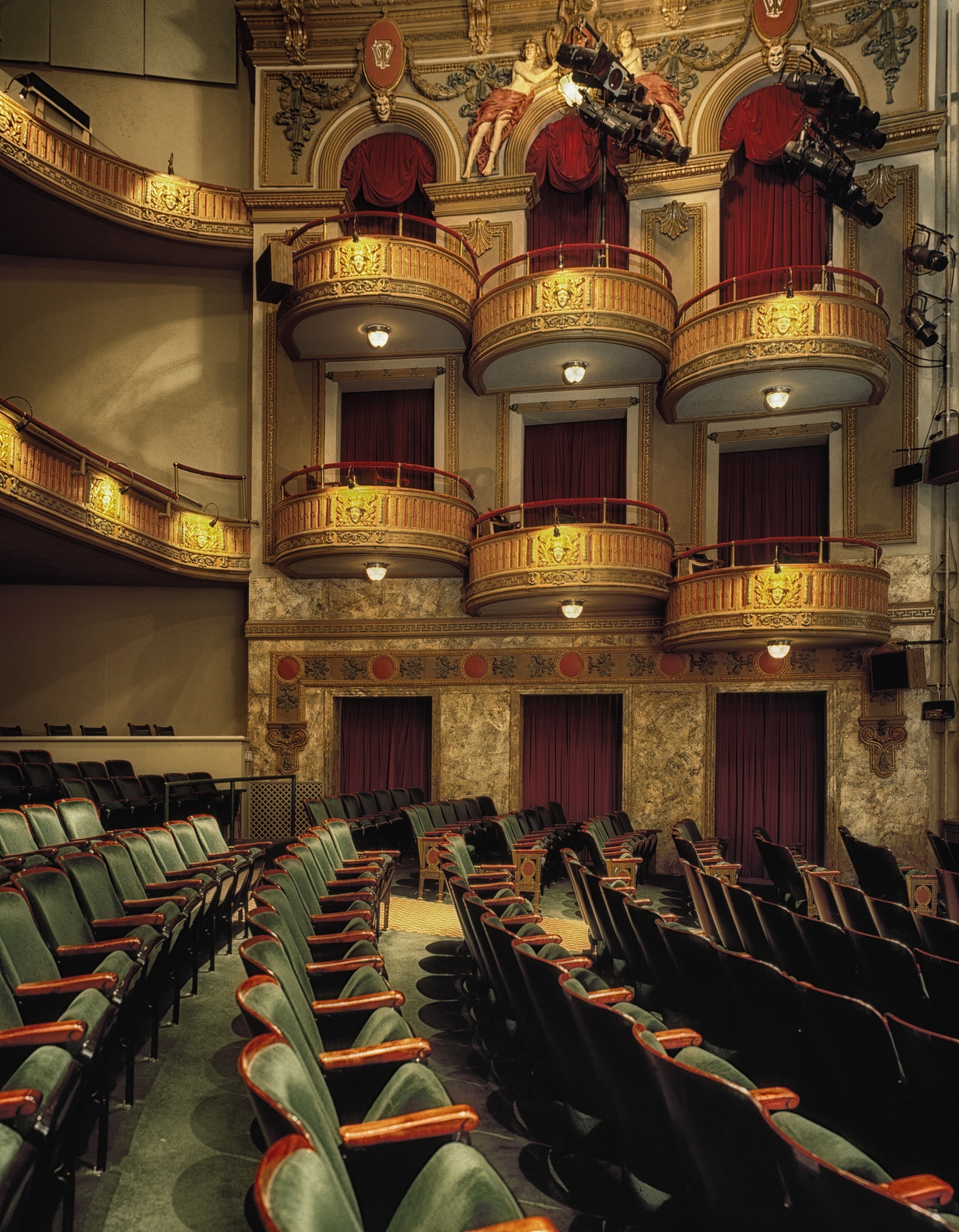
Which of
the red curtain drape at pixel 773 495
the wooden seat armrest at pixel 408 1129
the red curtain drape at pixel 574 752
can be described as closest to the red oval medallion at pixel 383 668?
the red curtain drape at pixel 574 752

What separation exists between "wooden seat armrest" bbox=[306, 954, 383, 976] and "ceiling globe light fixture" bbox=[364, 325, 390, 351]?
6.20 metres

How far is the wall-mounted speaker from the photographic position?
22.9ft

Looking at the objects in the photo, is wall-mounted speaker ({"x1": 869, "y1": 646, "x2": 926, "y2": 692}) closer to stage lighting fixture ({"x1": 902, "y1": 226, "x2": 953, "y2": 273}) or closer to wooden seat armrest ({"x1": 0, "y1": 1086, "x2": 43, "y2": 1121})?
stage lighting fixture ({"x1": 902, "y1": 226, "x2": 953, "y2": 273})

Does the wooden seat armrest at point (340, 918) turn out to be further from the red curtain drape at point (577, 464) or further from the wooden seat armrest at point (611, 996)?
the red curtain drape at point (577, 464)

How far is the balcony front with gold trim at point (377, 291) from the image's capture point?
7.46 m

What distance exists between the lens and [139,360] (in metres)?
8.81

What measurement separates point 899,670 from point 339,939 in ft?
19.2

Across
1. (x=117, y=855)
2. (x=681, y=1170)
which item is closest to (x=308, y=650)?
(x=117, y=855)

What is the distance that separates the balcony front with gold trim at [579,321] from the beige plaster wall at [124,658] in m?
3.41

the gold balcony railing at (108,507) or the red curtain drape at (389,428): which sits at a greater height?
the red curtain drape at (389,428)

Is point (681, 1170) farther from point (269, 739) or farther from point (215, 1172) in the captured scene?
point (269, 739)

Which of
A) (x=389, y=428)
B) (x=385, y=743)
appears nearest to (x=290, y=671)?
(x=385, y=743)

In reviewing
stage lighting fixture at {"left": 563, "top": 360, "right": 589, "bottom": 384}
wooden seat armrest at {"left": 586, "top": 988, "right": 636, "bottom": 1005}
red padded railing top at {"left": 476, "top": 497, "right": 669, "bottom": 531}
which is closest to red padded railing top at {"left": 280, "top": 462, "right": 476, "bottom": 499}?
red padded railing top at {"left": 476, "top": 497, "right": 669, "bottom": 531}

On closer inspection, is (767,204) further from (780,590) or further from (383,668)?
(383,668)
